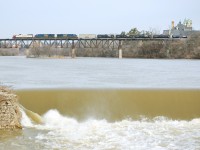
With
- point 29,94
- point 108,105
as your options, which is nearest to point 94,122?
point 108,105

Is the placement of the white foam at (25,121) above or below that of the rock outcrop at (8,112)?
below

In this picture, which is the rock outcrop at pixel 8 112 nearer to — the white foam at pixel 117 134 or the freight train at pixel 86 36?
the white foam at pixel 117 134

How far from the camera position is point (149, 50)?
109m

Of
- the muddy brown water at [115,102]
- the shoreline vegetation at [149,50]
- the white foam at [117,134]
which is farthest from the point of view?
the shoreline vegetation at [149,50]

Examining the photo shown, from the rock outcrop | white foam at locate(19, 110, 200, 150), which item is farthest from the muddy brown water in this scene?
the rock outcrop

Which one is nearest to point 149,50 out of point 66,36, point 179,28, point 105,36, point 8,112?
point 105,36

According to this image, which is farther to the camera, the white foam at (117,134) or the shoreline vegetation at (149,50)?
the shoreline vegetation at (149,50)

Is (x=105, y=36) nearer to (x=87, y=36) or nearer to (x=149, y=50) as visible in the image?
(x=87, y=36)

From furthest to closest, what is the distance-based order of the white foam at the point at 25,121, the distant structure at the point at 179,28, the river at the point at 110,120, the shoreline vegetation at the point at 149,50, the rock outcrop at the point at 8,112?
the distant structure at the point at 179,28, the shoreline vegetation at the point at 149,50, the white foam at the point at 25,121, the rock outcrop at the point at 8,112, the river at the point at 110,120

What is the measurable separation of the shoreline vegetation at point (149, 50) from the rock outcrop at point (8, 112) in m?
85.8

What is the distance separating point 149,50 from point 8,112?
98.9 metres

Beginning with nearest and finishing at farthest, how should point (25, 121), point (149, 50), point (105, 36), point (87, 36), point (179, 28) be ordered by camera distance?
point (25, 121) < point (105, 36) < point (87, 36) < point (149, 50) < point (179, 28)

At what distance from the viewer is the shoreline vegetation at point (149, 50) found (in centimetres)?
10131

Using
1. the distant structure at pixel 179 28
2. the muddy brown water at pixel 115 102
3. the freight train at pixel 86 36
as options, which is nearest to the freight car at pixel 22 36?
the freight train at pixel 86 36
